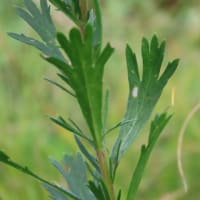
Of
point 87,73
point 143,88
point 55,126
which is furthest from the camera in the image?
point 55,126

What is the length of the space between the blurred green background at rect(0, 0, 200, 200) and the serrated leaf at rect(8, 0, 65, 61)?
3.57 feet

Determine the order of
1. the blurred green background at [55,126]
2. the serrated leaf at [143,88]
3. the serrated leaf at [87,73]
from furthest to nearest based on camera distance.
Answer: the blurred green background at [55,126]
the serrated leaf at [143,88]
the serrated leaf at [87,73]

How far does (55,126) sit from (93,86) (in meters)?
1.81

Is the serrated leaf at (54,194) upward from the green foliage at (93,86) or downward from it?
downward

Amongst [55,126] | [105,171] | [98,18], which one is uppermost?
[55,126]

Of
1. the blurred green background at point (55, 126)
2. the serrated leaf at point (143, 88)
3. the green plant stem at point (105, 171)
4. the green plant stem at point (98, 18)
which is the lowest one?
the green plant stem at point (105, 171)

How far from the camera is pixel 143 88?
754 mm

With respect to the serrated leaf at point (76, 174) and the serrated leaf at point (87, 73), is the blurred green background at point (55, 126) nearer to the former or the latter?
the serrated leaf at point (76, 174)

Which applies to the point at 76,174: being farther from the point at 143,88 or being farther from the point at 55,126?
the point at 55,126

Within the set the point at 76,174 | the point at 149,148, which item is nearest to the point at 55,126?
the point at 76,174

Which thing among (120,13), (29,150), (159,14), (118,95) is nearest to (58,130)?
(29,150)

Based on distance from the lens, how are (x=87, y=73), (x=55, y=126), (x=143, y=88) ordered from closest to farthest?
(x=87, y=73) → (x=143, y=88) → (x=55, y=126)

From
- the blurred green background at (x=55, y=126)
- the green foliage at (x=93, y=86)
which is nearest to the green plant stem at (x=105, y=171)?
the green foliage at (x=93, y=86)

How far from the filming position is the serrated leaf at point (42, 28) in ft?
2.31
